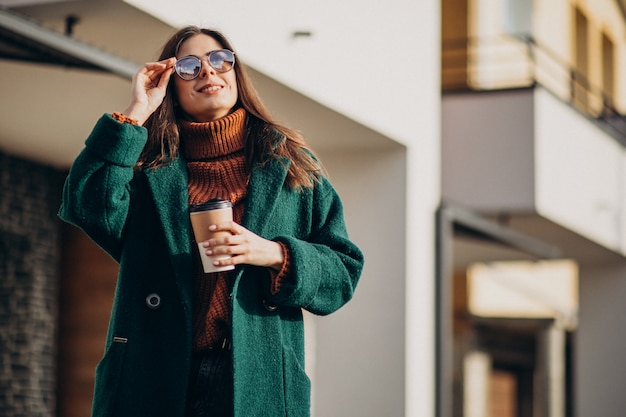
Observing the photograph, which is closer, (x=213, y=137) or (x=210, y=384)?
(x=210, y=384)

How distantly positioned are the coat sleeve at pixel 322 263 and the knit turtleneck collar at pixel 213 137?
0.25 metres

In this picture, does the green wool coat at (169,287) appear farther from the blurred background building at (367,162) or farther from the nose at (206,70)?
the blurred background building at (367,162)

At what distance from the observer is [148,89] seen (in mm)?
3238

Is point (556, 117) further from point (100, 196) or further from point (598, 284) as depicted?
point (100, 196)

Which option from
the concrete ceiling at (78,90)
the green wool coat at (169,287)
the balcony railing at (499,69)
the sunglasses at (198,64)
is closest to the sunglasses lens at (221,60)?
the sunglasses at (198,64)

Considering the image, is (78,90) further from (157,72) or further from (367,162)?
(157,72)

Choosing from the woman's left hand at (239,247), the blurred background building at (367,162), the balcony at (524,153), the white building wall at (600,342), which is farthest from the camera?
the white building wall at (600,342)

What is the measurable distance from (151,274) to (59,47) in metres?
2.34

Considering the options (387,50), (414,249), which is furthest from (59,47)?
(414,249)

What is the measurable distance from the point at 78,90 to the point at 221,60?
3.95 metres

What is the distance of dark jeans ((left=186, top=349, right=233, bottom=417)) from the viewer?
301 centimetres

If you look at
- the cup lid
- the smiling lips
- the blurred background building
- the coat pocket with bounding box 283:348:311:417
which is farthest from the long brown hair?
the blurred background building

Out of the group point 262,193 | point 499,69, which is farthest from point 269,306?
point 499,69

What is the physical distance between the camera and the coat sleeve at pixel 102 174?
300 centimetres
